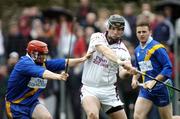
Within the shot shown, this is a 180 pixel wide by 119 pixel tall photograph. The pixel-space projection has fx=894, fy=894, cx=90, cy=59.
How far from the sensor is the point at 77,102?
2100 centimetres

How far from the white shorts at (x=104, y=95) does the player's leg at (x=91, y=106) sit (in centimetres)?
11

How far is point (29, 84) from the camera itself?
15852 mm

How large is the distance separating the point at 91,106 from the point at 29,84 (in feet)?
4.07

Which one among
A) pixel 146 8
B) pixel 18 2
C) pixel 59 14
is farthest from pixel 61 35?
pixel 18 2

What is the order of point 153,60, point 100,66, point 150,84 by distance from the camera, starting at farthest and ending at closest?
point 153,60 < point 150,84 < point 100,66

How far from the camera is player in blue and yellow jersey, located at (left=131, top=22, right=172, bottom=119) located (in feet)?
52.7

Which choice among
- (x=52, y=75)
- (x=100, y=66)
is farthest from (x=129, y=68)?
(x=52, y=75)

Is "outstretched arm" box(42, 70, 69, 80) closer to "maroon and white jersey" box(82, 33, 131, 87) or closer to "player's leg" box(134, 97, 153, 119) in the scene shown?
"maroon and white jersey" box(82, 33, 131, 87)

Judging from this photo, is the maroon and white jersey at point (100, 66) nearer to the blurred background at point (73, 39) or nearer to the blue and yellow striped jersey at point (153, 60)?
the blue and yellow striped jersey at point (153, 60)

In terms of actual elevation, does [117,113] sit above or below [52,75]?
below

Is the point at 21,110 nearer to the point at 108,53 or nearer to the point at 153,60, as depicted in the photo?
the point at 108,53

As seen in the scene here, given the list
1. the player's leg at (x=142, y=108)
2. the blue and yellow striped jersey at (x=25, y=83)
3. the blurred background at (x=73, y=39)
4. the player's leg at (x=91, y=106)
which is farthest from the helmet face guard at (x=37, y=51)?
the blurred background at (x=73, y=39)

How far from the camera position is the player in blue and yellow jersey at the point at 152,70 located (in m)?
16.1

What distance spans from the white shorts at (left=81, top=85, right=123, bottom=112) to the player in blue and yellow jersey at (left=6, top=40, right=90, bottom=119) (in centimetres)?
56
